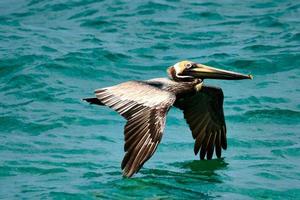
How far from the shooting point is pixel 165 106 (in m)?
8.82

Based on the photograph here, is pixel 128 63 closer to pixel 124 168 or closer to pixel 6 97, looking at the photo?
pixel 6 97

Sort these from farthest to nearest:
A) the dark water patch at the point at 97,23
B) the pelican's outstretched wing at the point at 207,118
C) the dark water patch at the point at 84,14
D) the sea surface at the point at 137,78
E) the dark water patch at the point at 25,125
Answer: the dark water patch at the point at 84,14, the dark water patch at the point at 97,23, the dark water patch at the point at 25,125, the pelican's outstretched wing at the point at 207,118, the sea surface at the point at 137,78

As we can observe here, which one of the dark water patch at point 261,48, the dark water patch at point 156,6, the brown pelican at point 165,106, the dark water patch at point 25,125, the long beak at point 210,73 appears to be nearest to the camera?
the brown pelican at point 165,106

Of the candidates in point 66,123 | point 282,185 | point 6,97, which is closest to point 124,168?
point 282,185

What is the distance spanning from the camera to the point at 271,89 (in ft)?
44.4

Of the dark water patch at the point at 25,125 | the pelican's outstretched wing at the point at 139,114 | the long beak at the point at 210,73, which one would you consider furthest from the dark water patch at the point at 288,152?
the dark water patch at the point at 25,125

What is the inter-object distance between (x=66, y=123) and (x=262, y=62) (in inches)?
163

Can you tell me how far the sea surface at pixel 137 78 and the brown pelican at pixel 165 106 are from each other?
35 cm

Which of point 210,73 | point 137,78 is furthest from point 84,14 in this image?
point 210,73

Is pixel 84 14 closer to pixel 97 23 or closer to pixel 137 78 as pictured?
pixel 97 23

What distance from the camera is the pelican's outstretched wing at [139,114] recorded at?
822 cm

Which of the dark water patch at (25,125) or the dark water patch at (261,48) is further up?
the dark water patch at (261,48)

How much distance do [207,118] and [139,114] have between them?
2202mm

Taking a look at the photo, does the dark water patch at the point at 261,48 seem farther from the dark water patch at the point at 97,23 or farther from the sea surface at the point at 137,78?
the dark water patch at the point at 97,23
